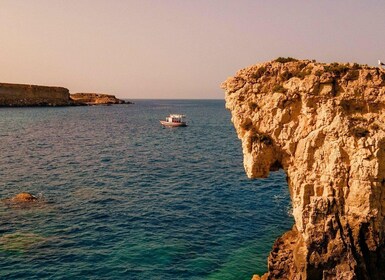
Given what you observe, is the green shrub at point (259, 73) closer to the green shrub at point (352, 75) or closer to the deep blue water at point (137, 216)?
the green shrub at point (352, 75)

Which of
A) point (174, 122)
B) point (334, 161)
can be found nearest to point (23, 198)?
point (334, 161)

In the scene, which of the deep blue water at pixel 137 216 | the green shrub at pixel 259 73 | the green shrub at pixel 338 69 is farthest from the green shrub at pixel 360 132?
the deep blue water at pixel 137 216

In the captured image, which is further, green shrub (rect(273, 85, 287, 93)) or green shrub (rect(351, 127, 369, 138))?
green shrub (rect(273, 85, 287, 93))

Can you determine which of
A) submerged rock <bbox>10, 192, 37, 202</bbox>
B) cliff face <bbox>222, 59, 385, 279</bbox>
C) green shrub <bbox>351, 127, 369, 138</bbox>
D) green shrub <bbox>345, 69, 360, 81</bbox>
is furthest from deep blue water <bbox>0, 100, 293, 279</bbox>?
green shrub <bbox>345, 69, 360, 81</bbox>

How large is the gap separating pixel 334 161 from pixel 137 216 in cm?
2275

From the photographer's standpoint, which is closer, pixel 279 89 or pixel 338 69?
pixel 338 69

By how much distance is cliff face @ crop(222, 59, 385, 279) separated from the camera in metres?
21.3

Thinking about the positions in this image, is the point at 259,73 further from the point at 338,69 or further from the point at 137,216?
the point at 137,216

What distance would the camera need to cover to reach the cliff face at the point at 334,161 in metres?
21.3

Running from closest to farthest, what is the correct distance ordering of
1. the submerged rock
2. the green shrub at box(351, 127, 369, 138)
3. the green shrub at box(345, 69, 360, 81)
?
the green shrub at box(351, 127, 369, 138) → the green shrub at box(345, 69, 360, 81) → the submerged rock

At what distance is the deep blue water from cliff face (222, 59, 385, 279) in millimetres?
Answer: 7398

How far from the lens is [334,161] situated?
2169cm

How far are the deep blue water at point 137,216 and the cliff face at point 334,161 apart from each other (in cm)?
740

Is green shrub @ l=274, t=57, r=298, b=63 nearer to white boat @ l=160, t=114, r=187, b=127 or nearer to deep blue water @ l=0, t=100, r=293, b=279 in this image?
deep blue water @ l=0, t=100, r=293, b=279
